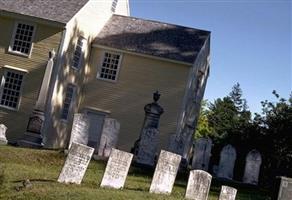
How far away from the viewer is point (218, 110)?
90.4 meters

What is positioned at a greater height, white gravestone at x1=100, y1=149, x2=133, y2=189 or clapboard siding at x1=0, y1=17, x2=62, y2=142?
clapboard siding at x1=0, y1=17, x2=62, y2=142

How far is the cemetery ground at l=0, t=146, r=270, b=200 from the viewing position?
11.3 metres

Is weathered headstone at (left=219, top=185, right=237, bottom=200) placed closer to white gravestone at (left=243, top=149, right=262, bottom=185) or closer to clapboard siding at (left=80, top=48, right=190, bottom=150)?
white gravestone at (left=243, top=149, right=262, bottom=185)

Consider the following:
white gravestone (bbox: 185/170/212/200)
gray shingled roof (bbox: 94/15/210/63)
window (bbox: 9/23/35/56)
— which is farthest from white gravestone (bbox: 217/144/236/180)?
window (bbox: 9/23/35/56)

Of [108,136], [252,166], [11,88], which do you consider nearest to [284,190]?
[252,166]

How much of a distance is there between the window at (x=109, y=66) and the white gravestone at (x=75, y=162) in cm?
2058

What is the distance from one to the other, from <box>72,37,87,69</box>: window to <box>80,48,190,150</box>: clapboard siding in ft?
4.63

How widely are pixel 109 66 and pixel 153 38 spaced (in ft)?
11.4

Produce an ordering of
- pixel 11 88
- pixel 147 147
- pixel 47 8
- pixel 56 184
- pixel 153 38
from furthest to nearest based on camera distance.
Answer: pixel 153 38
pixel 47 8
pixel 11 88
pixel 147 147
pixel 56 184

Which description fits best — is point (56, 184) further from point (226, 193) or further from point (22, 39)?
point (22, 39)

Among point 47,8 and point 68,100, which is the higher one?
point 47,8

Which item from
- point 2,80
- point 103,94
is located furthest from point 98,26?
point 2,80

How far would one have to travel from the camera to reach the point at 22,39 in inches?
1208

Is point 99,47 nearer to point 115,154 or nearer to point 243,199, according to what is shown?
point 243,199
